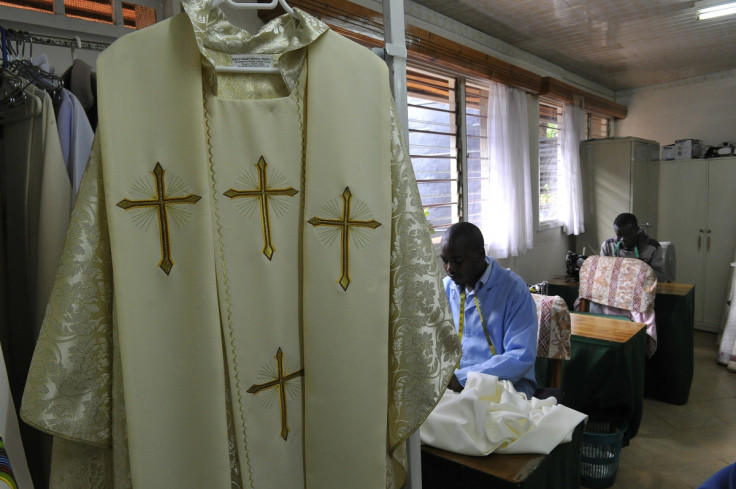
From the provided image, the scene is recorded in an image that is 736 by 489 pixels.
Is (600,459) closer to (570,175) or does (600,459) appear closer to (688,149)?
(570,175)

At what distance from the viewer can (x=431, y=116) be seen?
145 inches

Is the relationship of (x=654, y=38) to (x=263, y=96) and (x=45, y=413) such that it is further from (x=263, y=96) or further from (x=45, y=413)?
(x=45, y=413)

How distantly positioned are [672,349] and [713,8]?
2.39m

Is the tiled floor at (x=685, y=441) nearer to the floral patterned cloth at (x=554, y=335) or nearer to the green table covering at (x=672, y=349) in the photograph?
the green table covering at (x=672, y=349)

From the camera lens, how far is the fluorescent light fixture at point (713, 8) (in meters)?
3.46

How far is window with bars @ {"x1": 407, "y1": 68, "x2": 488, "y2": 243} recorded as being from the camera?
359 cm

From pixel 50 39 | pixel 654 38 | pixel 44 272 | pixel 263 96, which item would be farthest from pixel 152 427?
pixel 654 38

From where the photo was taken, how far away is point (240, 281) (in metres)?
0.92

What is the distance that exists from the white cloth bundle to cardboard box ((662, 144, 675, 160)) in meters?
5.24

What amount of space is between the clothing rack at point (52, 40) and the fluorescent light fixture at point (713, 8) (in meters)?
3.85

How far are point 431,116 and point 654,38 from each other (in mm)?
2178

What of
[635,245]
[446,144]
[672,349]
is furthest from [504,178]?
[672,349]

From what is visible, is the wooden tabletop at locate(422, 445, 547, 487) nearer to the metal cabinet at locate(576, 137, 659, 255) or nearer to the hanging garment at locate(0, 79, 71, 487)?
the hanging garment at locate(0, 79, 71, 487)

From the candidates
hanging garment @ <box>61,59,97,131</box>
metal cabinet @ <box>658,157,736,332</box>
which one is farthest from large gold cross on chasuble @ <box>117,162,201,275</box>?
metal cabinet @ <box>658,157,736,332</box>
